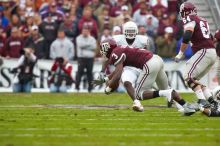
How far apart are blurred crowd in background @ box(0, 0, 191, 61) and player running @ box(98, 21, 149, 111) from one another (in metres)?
6.96

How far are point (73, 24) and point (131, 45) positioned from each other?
8.72 metres

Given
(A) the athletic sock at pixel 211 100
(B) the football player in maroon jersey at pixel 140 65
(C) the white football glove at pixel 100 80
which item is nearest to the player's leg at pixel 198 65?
(A) the athletic sock at pixel 211 100

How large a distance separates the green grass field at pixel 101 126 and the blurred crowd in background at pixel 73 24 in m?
6.86

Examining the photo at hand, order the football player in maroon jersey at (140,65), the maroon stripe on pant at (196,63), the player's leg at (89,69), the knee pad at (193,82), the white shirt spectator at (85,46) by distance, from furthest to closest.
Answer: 1. the player's leg at (89,69)
2. the white shirt spectator at (85,46)
3. the maroon stripe on pant at (196,63)
4. the knee pad at (193,82)
5. the football player in maroon jersey at (140,65)

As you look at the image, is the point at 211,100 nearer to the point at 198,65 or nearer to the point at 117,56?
the point at 198,65

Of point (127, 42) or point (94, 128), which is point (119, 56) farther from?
point (94, 128)

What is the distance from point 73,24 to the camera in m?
22.8

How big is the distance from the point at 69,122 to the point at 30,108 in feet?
10.8

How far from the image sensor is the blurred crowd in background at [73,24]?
22391 mm

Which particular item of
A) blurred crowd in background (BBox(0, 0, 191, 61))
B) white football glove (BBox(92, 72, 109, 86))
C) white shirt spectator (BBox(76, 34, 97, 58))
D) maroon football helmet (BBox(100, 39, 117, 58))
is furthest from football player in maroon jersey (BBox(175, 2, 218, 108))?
white shirt spectator (BBox(76, 34, 97, 58))

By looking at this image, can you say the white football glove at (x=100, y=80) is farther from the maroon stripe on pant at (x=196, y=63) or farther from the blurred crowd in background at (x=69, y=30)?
the blurred crowd in background at (x=69, y=30)

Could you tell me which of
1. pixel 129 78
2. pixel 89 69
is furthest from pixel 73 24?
pixel 129 78

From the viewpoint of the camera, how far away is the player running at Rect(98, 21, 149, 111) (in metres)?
13.4

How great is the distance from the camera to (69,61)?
74.6 ft
